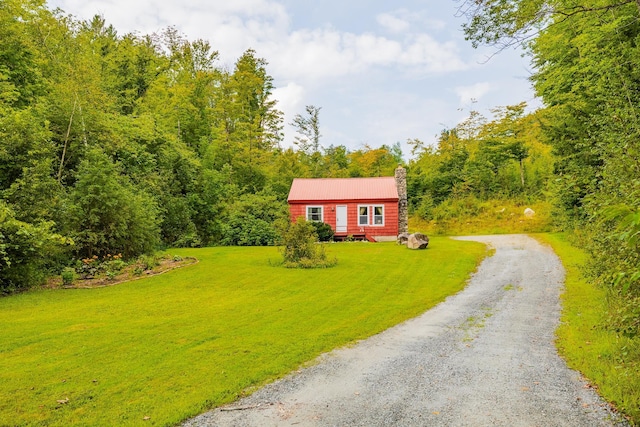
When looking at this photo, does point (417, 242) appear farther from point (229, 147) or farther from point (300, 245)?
point (229, 147)

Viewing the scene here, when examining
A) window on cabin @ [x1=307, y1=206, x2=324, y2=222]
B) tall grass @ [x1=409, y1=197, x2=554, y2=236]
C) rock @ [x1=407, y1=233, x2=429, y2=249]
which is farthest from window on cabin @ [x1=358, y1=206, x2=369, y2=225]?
tall grass @ [x1=409, y1=197, x2=554, y2=236]

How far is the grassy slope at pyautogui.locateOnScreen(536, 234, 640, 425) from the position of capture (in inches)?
169

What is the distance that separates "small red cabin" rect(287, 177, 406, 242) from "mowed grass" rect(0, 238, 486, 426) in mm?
11140

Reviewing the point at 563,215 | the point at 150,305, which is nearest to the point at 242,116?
the point at 563,215

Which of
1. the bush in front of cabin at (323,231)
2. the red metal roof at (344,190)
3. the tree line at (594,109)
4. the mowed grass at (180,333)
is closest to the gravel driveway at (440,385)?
the mowed grass at (180,333)

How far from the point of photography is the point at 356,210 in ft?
81.5

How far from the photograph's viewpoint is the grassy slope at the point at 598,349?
4.29m

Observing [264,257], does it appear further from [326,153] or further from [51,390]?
[326,153]

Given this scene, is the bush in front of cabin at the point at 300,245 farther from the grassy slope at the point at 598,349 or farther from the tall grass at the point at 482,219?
the tall grass at the point at 482,219

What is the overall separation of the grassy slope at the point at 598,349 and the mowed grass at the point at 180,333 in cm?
277

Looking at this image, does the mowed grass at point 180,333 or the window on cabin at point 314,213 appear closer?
the mowed grass at point 180,333

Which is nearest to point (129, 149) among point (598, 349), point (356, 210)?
point (356, 210)

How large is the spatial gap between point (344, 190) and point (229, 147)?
10541 millimetres

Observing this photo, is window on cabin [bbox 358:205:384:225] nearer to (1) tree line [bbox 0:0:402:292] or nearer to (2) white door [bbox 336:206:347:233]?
(2) white door [bbox 336:206:347:233]
